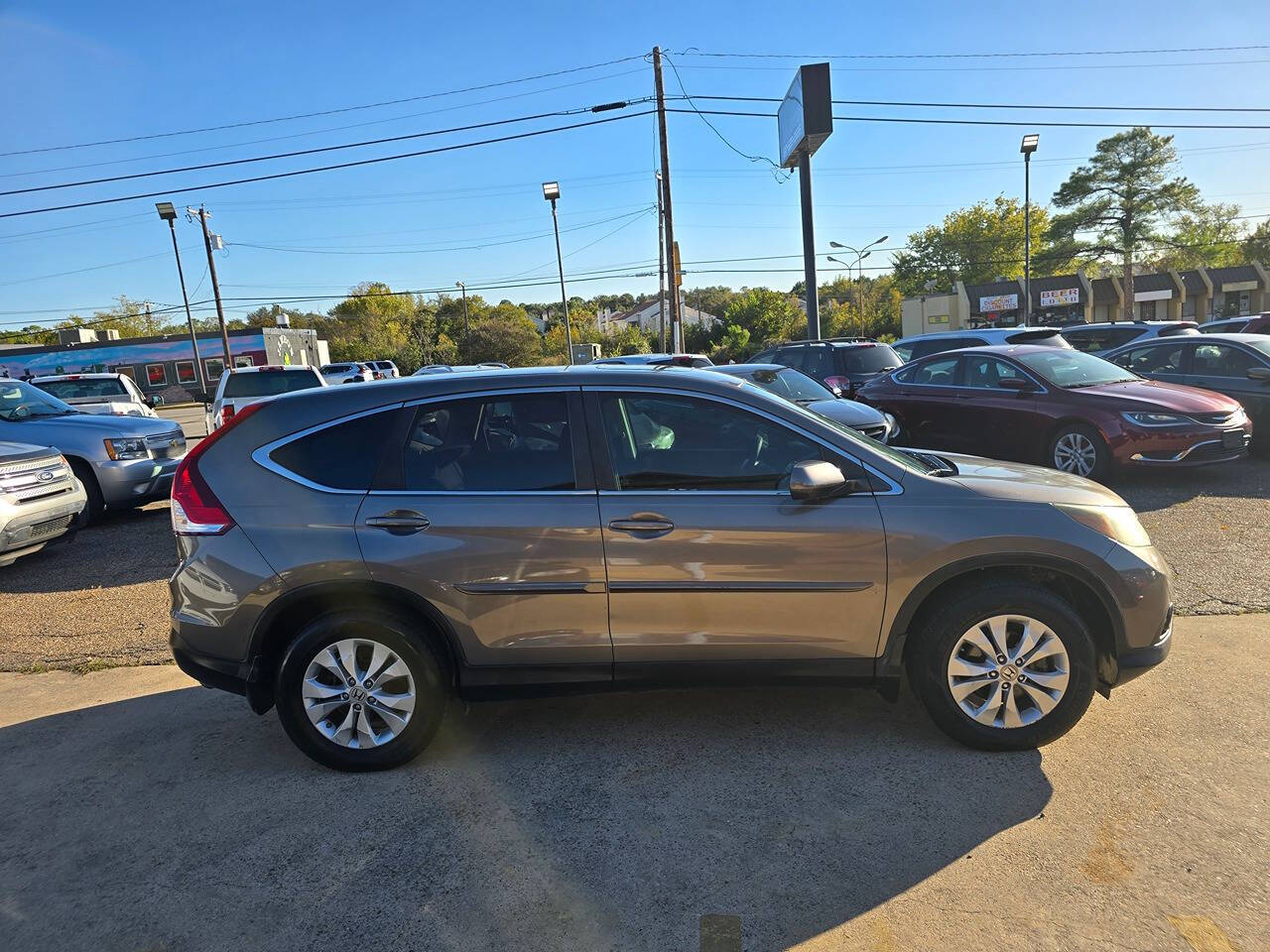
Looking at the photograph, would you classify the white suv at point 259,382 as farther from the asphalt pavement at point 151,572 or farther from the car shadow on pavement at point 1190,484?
the car shadow on pavement at point 1190,484

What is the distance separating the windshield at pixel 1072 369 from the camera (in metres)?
→ 8.76

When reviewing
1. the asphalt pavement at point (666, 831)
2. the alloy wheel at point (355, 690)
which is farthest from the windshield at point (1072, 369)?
the alloy wheel at point (355, 690)

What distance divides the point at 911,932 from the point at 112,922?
2578 millimetres

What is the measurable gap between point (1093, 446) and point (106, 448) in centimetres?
1051

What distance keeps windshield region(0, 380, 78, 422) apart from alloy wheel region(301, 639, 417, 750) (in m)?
7.92

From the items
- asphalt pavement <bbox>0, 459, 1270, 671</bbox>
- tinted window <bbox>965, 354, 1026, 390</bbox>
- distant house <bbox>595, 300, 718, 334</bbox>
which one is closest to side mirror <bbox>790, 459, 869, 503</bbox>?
asphalt pavement <bbox>0, 459, 1270, 671</bbox>

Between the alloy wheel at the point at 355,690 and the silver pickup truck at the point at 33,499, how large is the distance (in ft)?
16.0

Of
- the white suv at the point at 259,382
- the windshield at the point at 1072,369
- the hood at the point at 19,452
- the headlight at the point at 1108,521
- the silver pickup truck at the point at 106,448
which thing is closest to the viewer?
the headlight at the point at 1108,521

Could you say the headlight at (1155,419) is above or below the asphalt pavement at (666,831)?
above

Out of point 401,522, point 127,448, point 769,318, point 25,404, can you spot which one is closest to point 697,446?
point 401,522

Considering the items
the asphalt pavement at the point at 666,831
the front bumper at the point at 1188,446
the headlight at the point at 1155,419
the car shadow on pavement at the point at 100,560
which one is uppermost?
the headlight at the point at 1155,419

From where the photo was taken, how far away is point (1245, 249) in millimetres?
66000

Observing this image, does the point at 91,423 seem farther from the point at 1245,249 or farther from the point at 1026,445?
the point at 1245,249

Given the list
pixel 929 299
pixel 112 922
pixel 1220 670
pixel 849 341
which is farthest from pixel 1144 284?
pixel 112 922
